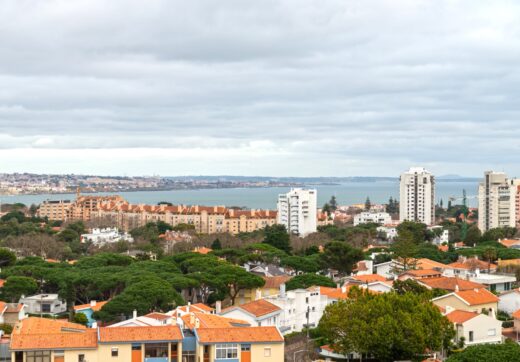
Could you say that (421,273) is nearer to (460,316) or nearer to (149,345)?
(460,316)

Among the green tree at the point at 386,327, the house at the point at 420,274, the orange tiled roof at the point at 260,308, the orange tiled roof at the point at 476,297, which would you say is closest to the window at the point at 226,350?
the green tree at the point at 386,327

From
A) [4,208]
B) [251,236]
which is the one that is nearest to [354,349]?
[251,236]

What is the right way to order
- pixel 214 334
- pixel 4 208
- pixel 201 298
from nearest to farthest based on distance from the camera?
1. pixel 214 334
2. pixel 201 298
3. pixel 4 208

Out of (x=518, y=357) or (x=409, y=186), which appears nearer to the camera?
(x=518, y=357)

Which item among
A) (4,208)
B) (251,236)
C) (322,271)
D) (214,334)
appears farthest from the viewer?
(4,208)

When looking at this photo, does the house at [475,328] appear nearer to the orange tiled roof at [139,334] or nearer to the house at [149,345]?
the house at [149,345]

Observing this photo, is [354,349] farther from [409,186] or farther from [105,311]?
[409,186]

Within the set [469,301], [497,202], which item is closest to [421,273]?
[469,301]
